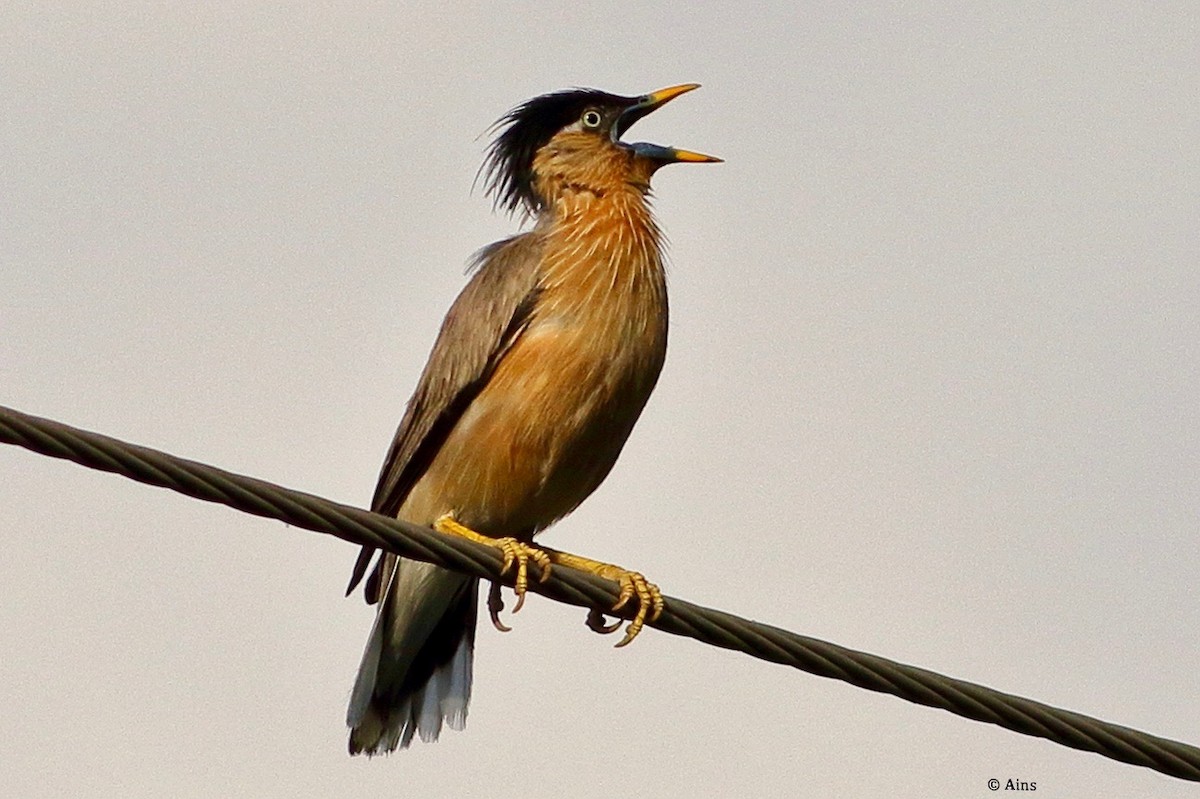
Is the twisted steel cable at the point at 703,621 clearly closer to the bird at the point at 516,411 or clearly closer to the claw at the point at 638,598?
the claw at the point at 638,598

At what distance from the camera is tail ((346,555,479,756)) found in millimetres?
6820

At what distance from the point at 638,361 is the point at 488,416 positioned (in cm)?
57

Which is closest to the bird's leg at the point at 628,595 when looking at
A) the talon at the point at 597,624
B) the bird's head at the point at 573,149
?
the talon at the point at 597,624

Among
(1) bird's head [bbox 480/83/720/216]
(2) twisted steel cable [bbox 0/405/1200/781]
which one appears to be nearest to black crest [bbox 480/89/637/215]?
(1) bird's head [bbox 480/83/720/216]

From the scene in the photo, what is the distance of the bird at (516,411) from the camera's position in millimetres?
6293

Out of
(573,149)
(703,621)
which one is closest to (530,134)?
(573,149)

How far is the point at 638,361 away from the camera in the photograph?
21.0 ft

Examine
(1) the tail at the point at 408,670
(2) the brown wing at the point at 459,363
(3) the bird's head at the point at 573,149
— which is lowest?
(1) the tail at the point at 408,670

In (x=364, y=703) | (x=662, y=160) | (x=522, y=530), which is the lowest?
(x=364, y=703)

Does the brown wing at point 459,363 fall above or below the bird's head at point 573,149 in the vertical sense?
below

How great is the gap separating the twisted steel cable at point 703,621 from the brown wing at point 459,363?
1.70 metres

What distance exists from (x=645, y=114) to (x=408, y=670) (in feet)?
8.38

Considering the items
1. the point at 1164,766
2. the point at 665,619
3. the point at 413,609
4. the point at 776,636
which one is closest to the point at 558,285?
the point at 413,609

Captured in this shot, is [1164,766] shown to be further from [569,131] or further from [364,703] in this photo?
[569,131]
